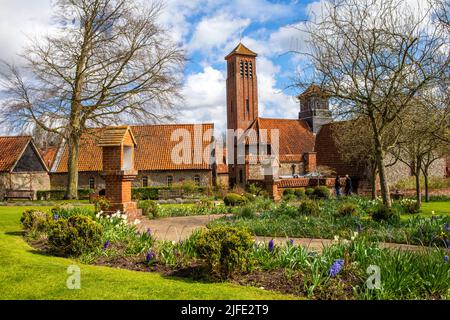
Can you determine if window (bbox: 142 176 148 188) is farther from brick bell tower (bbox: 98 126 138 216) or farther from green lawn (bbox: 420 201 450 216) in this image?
green lawn (bbox: 420 201 450 216)

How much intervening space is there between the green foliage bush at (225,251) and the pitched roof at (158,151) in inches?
1217

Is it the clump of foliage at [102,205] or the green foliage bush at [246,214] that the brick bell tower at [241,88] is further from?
the clump of foliage at [102,205]

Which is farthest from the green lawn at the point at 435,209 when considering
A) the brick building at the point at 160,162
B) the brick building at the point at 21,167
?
the brick building at the point at 21,167

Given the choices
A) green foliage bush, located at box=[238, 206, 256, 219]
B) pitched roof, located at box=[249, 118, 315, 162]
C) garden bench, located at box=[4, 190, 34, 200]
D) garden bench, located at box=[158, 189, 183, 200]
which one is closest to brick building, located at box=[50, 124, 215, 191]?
garden bench, located at box=[4, 190, 34, 200]

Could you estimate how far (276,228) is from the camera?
37.5ft

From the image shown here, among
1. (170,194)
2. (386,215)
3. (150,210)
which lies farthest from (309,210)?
(170,194)

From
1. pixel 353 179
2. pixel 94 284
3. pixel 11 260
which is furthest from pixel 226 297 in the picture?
pixel 353 179

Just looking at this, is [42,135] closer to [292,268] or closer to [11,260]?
[11,260]

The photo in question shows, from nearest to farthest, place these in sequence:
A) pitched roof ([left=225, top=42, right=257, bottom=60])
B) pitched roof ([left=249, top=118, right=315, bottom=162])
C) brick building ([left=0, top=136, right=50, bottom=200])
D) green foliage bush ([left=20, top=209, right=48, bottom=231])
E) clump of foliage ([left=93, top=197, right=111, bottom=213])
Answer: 1. green foliage bush ([left=20, top=209, right=48, bottom=231])
2. clump of foliage ([left=93, top=197, right=111, bottom=213])
3. brick building ([left=0, top=136, right=50, bottom=200])
4. pitched roof ([left=249, top=118, right=315, bottom=162])
5. pitched roof ([left=225, top=42, right=257, bottom=60])

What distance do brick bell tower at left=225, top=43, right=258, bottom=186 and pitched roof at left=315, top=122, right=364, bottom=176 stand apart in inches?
649

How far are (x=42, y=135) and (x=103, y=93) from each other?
4440mm

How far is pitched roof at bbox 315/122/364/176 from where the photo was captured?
33.7m

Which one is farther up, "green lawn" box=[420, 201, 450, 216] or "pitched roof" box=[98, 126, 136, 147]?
"pitched roof" box=[98, 126, 136, 147]

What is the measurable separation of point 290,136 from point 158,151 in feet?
51.8
